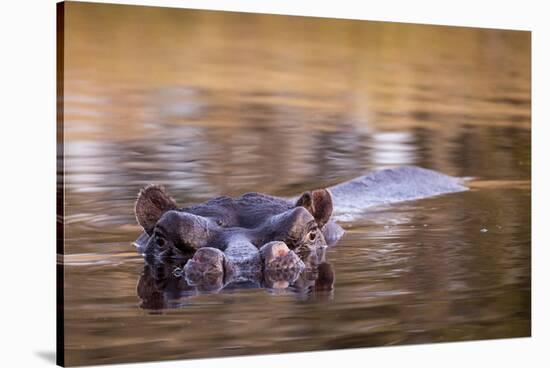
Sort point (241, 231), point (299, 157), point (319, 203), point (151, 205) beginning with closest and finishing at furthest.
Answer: point (151, 205)
point (241, 231)
point (299, 157)
point (319, 203)

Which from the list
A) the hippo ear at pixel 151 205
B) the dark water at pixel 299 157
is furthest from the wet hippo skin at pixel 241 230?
the dark water at pixel 299 157

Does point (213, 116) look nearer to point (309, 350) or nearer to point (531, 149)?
point (309, 350)

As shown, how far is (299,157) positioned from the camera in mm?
9969

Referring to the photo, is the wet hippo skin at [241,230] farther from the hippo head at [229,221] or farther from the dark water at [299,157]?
the dark water at [299,157]

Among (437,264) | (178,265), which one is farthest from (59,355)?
(437,264)

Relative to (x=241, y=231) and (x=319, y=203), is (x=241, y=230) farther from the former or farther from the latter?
(x=319, y=203)

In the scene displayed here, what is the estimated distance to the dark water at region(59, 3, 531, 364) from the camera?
9031mm

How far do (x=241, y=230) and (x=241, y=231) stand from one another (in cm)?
1

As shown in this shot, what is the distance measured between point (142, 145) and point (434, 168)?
2747 mm

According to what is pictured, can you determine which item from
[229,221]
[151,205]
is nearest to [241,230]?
[229,221]

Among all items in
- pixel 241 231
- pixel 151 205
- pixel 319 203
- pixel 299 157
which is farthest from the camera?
pixel 319 203

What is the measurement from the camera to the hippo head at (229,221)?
9.43 m

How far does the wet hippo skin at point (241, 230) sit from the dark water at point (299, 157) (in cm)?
12

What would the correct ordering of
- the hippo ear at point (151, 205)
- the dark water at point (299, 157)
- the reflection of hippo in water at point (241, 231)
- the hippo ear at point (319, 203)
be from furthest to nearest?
the hippo ear at point (319, 203) < the hippo ear at point (151, 205) < the reflection of hippo in water at point (241, 231) < the dark water at point (299, 157)
